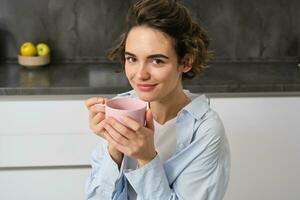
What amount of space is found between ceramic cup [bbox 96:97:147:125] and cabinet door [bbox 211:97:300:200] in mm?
936

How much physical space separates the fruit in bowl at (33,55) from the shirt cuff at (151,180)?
50.1 inches

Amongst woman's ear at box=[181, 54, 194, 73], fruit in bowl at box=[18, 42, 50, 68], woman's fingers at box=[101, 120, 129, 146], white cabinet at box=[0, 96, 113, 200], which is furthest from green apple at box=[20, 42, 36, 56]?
woman's fingers at box=[101, 120, 129, 146]

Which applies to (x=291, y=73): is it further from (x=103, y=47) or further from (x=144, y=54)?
(x=144, y=54)

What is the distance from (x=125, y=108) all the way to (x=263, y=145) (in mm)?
1144

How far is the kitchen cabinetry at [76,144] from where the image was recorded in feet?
5.64

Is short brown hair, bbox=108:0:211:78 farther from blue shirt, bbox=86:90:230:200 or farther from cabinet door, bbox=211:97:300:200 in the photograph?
cabinet door, bbox=211:97:300:200

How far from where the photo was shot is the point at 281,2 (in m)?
2.26

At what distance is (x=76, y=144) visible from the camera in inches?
70.0

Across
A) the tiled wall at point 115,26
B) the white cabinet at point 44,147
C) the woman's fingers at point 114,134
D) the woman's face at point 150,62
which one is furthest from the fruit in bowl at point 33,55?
the woman's fingers at point 114,134

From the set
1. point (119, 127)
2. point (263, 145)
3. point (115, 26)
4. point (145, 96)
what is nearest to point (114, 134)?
point (119, 127)

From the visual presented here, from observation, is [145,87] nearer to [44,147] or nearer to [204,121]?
[204,121]

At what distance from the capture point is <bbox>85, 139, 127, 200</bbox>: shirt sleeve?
0.99 m

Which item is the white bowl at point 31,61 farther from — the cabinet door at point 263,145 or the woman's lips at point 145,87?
the woman's lips at point 145,87

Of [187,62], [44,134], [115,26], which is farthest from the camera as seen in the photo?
[115,26]
